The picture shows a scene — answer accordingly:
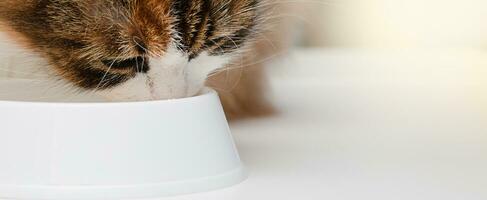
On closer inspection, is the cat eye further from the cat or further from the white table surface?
the white table surface

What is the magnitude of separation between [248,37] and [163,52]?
158 mm

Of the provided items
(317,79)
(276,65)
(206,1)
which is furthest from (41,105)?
(317,79)

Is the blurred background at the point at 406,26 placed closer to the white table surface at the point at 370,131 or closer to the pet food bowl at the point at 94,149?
the white table surface at the point at 370,131

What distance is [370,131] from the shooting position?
4.31 ft

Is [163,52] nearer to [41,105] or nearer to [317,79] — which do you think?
[41,105]

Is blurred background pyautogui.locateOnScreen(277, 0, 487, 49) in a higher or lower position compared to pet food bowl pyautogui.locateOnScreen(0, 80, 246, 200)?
lower

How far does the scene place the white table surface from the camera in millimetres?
938

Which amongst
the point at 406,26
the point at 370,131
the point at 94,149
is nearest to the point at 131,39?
the point at 94,149

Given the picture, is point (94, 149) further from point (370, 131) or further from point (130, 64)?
point (370, 131)

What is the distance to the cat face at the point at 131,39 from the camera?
0.88 meters

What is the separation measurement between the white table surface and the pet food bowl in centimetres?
4

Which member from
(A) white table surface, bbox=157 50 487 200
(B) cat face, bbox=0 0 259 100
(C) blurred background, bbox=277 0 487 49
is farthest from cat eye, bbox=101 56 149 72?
(C) blurred background, bbox=277 0 487 49

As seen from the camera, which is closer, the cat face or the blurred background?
the cat face

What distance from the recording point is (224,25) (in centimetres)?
95
